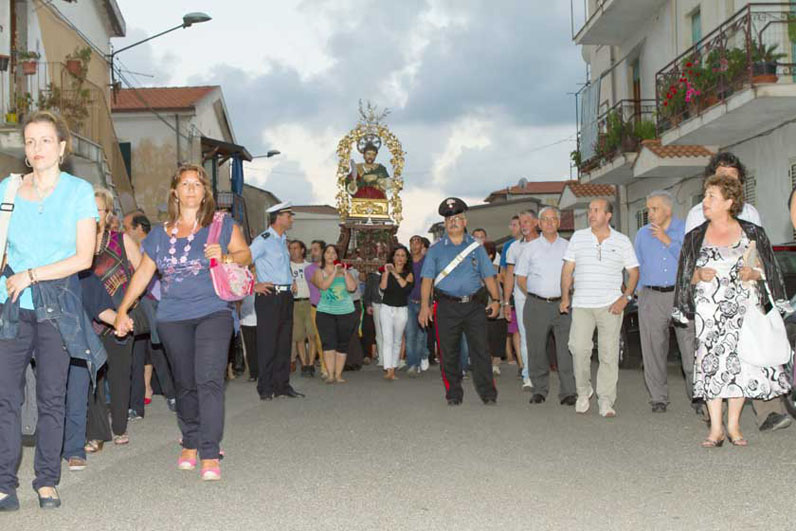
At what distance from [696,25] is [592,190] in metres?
8.21

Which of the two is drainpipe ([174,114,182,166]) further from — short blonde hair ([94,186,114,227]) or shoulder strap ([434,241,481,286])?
short blonde hair ([94,186,114,227])

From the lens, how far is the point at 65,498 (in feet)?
20.6

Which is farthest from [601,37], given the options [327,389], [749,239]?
[749,239]

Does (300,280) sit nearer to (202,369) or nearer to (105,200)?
(105,200)

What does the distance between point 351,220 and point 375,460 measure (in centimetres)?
2417

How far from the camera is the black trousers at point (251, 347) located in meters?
15.4

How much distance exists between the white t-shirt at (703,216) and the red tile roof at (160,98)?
107 ft

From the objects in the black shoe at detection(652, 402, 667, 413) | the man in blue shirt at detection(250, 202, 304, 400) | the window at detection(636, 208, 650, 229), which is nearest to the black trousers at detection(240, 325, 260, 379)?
the man in blue shirt at detection(250, 202, 304, 400)

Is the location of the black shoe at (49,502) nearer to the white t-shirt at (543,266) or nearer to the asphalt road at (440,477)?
the asphalt road at (440,477)

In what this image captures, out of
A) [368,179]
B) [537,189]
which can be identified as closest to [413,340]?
[368,179]

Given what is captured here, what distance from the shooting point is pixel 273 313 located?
40.9ft

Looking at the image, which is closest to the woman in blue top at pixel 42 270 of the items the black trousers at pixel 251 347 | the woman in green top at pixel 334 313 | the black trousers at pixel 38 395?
the black trousers at pixel 38 395

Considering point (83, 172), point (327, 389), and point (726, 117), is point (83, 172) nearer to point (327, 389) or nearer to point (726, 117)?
point (327, 389)

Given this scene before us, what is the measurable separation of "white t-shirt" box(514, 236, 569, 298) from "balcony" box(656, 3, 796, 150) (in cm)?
801
